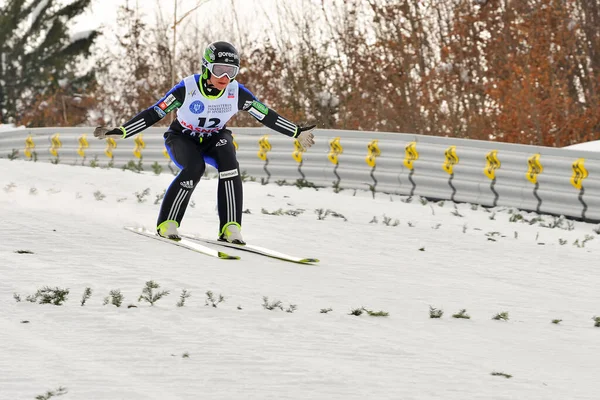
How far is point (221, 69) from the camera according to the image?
803 cm

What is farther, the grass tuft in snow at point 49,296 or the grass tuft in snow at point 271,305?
the grass tuft in snow at point 271,305

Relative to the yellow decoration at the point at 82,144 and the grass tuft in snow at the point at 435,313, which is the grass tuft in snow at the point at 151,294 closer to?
the grass tuft in snow at the point at 435,313

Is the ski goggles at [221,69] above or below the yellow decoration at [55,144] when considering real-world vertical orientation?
above

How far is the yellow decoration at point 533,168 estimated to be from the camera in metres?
11.8

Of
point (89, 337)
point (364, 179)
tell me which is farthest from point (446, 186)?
point (89, 337)

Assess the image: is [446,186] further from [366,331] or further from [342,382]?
[342,382]

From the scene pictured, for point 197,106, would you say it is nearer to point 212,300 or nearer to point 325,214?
point 325,214

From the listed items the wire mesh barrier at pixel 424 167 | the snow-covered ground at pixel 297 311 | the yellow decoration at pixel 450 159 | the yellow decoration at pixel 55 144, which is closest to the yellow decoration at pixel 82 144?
the yellow decoration at pixel 55 144

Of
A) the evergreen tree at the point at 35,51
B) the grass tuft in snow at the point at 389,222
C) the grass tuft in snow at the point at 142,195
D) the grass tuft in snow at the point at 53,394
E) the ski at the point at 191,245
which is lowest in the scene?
the grass tuft in snow at the point at 53,394

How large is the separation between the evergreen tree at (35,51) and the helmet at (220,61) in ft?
98.9

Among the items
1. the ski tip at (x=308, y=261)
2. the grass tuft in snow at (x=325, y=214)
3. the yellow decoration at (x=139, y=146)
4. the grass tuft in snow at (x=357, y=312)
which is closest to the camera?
the grass tuft in snow at (x=357, y=312)

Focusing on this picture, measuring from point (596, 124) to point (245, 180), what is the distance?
6.30 metres

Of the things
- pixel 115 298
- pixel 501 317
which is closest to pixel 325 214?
pixel 501 317

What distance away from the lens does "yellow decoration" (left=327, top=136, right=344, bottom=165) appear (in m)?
13.9
